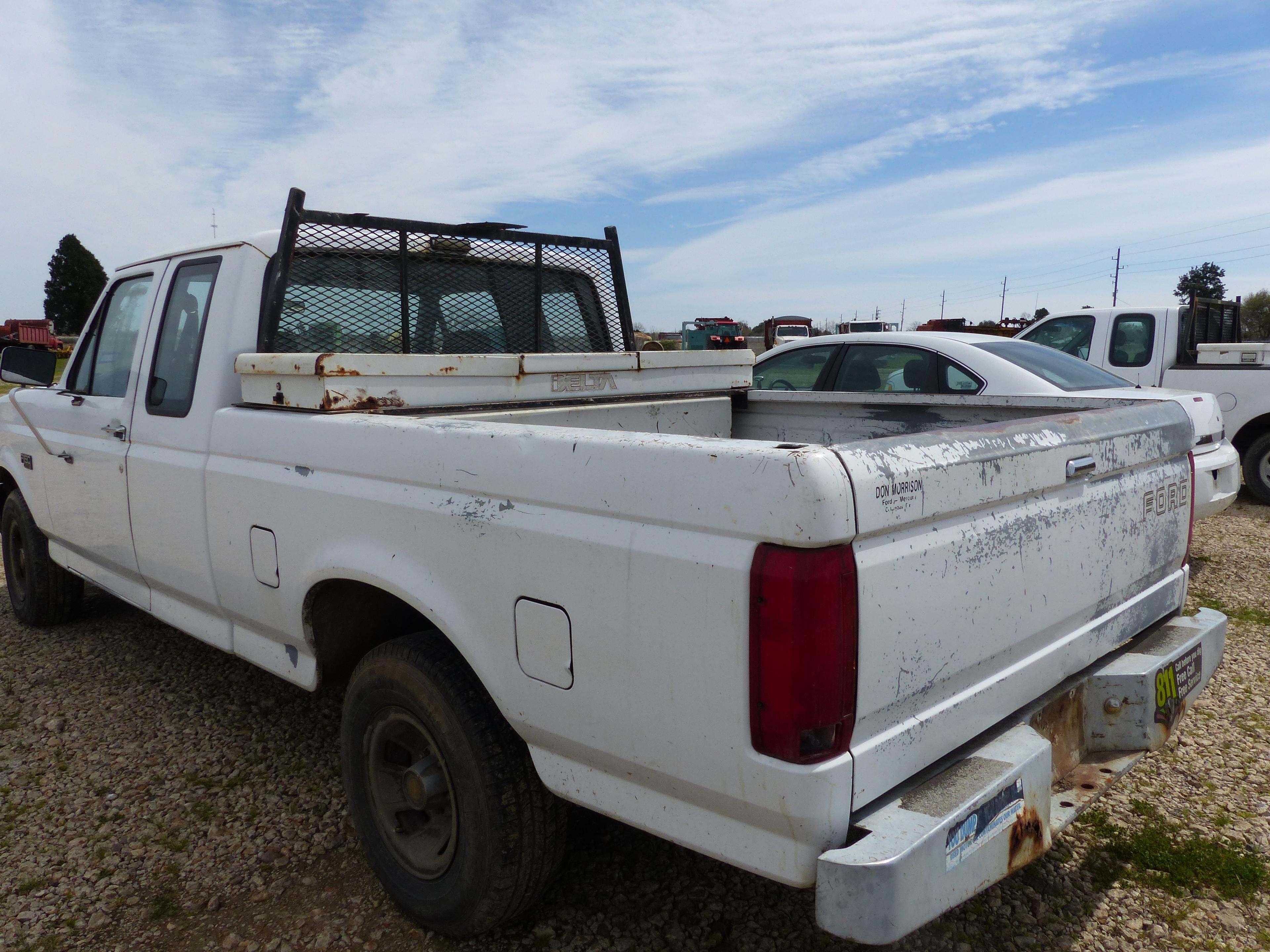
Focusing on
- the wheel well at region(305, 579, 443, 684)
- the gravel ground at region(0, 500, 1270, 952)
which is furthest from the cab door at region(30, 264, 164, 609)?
the wheel well at region(305, 579, 443, 684)

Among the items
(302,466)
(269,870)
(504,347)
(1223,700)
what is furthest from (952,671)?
(1223,700)

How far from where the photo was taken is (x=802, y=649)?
160 cm

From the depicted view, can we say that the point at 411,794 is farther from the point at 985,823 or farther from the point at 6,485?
the point at 6,485

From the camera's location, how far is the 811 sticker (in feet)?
7.95

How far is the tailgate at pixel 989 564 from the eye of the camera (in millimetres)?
1697

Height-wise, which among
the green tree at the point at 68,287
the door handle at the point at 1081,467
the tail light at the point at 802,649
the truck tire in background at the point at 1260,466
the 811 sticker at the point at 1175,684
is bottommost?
the truck tire in background at the point at 1260,466

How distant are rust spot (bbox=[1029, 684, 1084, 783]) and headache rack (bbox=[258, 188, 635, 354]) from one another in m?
2.45

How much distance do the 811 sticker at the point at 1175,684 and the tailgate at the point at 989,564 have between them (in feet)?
0.46

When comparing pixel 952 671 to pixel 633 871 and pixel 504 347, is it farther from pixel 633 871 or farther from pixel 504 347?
pixel 504 347

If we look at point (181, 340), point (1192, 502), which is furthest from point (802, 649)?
point (181, 340)

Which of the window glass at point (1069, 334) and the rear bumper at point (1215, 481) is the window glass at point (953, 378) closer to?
the rear bumper at point (1215, 481)

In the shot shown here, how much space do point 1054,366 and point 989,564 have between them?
473 centimetres

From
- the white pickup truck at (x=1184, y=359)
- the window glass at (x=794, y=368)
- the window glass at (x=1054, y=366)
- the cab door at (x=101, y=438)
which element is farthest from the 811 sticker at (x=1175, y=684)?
the white pickup truck at (x=1184, y=359)

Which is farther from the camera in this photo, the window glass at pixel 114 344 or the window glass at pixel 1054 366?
the window glass at pixel 1054 366
